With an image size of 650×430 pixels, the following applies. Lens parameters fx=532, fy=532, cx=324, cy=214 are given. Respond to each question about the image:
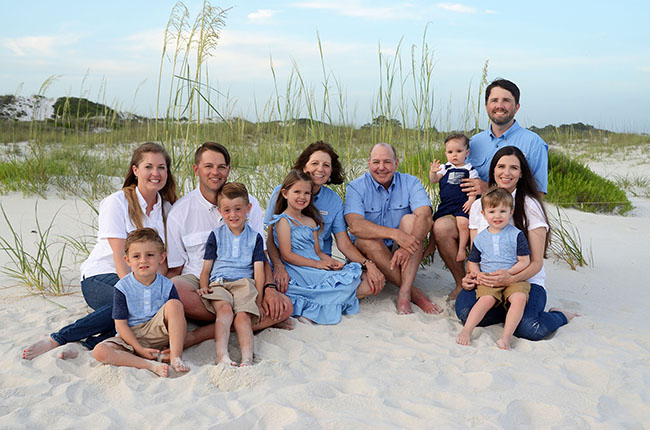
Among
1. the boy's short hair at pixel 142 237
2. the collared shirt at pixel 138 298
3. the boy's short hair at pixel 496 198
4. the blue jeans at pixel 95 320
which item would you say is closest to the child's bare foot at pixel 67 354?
the blue jeans at pixel 95 320

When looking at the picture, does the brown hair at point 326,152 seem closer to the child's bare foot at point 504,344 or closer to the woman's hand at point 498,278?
the woman's hand at point 498,278

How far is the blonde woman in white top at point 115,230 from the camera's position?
9.32 feet

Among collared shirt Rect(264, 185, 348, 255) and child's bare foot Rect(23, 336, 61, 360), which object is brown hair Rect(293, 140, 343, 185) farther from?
child's bare foot Rect(23, 336, 61, 360)

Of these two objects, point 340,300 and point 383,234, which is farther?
point 383,234

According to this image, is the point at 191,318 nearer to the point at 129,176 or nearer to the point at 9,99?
the point at 129,176

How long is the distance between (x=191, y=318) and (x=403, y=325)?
130 centimetres

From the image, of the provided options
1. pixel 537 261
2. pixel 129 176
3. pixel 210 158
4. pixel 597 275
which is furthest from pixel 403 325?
pixel 597 275

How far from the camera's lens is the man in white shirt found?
3113 mm

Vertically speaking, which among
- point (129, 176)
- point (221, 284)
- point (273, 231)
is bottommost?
point (221, 284)

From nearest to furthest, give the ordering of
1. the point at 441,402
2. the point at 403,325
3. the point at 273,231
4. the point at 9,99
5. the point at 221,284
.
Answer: the point at 441,402
the point at 221,284
the point at 403,325
the point at 273,231
the point at 9,99

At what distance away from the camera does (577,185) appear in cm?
758

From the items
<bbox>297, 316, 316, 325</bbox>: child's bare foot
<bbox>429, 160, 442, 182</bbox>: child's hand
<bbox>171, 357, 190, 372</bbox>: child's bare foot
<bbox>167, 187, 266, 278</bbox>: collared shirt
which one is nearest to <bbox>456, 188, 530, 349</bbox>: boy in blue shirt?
<bbox>429, 160, 442, 182</bbox>: child's hand

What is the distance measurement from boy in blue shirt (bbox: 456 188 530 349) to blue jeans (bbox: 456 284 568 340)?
0.28ft

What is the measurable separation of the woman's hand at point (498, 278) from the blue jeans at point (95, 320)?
2.13 m
